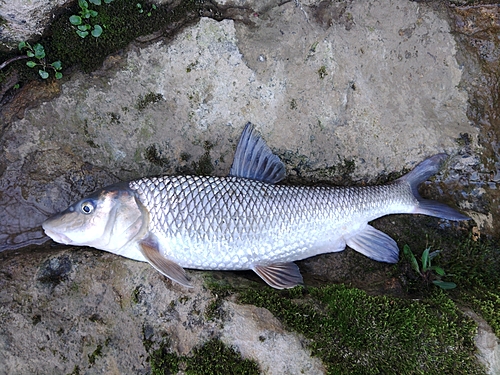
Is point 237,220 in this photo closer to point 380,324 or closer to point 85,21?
point 380,324

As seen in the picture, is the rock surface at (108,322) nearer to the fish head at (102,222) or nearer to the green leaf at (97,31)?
the fish head at (102,222)

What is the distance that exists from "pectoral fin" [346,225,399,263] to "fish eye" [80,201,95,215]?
2.17 m

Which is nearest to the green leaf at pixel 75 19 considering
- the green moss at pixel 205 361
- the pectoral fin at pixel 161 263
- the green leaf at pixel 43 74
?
the green leaf at pixel 43 74

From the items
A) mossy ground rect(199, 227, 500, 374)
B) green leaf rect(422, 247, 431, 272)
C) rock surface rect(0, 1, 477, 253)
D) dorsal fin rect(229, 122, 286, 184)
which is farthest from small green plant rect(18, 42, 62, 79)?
green leaf rect(422, 247, 431, 272)

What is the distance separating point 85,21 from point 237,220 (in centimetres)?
206

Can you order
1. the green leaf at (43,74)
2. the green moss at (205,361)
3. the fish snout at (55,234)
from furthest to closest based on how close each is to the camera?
1. the green leaf at (43,74)
2. the fish snout at (55,234)
3. the green moss at (205,361)

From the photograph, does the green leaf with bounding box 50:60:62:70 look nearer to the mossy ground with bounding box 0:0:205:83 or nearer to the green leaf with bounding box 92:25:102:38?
the mossy ground with bounding box 0:0:205:83

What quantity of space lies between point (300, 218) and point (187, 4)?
2088mm

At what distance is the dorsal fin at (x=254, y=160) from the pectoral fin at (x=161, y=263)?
90cm

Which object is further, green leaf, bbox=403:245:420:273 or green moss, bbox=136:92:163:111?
green moss, bbox=136:92:163:111

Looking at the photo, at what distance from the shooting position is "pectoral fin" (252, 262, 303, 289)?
296 centimetres

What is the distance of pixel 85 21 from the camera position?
3.11 metres

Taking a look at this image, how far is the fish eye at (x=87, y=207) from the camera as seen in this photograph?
2.96 m

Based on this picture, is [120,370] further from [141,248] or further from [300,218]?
[300,218]
